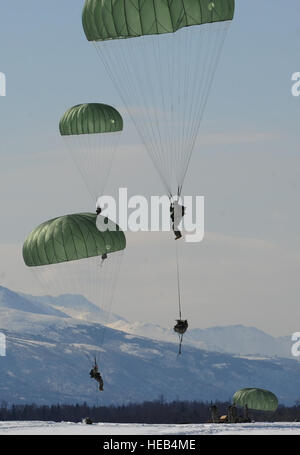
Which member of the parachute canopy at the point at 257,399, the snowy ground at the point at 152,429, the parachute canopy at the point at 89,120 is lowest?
the snowy ground at the point at 152,429

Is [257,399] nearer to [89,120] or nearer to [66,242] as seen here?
[89,120]

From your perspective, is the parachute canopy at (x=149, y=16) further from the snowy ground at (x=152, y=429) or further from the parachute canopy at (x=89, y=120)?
the snowy ground at (x=152, y=429)

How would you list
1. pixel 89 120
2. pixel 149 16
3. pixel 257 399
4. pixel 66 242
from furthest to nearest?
pixel 257 399 < pixel 89 120 < pixel 66 242 < pixel 149 16

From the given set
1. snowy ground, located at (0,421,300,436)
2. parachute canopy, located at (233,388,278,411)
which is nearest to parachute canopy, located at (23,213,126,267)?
snowy ground, located at (0,421,300,436)

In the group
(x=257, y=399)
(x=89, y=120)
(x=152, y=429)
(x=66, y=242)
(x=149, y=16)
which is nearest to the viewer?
(x=149, y=16)

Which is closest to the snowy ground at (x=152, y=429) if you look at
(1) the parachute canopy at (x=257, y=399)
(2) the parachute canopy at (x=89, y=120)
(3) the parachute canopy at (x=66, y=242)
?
(3) the parachute canopy at (x=66, y=242)

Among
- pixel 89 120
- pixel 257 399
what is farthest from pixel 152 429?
pixel 257 399
